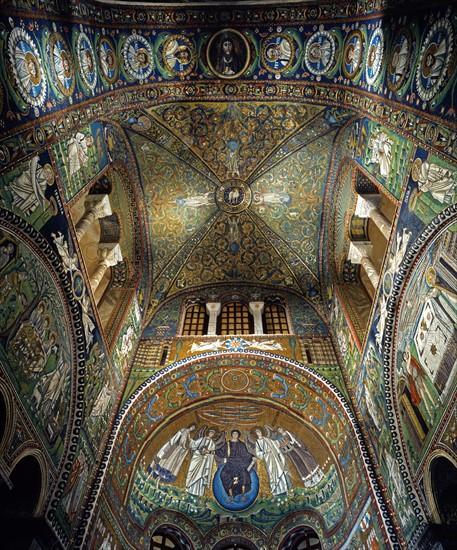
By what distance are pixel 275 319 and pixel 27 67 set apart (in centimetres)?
733

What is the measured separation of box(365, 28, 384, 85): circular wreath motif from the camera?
6246 millimetres

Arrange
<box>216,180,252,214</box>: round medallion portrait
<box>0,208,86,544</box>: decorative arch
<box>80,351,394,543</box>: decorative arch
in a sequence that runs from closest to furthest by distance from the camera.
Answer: <box>0,208,86,544</box>: decorative arch
<box>80,351,394,543</box>: decorative arch
<box>216,180,252,214</box>: round medallion portrait

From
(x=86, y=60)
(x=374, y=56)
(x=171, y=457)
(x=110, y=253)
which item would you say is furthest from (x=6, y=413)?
(x=374, y=56)

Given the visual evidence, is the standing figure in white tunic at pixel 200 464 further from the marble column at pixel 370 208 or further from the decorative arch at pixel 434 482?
the marble column at pixel 370 208

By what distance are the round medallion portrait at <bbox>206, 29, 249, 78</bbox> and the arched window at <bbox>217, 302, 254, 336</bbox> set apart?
550 centimetres

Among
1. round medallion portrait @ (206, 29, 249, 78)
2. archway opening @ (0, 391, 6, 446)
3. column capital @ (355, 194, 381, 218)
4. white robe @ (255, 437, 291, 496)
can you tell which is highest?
round medallion portrait @ (206, 29, 249, 78)

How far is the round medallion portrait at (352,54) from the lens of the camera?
675cm

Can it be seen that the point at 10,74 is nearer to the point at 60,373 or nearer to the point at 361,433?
the point at 60,373

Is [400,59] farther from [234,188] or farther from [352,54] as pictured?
[234,188]

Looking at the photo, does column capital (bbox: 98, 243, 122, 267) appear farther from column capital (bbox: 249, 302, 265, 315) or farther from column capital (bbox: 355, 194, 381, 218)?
column capital (bbox: 355, 194, 381, 218)

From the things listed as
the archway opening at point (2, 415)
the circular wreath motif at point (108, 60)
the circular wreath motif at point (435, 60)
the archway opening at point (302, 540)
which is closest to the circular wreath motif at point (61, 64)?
the circular wreath motif at point (108, 60)

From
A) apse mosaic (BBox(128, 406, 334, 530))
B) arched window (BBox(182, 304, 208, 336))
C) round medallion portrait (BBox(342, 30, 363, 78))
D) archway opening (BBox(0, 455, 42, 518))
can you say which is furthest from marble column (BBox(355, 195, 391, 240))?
archway opening (BBox(0, 455, 42, 518))

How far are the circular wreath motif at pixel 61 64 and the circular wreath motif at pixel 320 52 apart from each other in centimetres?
407

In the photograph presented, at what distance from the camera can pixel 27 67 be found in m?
5.11
